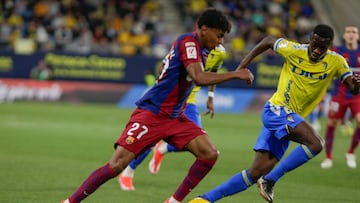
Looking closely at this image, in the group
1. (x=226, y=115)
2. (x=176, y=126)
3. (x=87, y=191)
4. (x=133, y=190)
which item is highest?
(x=176, y=126)

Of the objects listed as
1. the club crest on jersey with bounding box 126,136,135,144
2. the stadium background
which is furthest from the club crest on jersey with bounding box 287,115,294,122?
the stadium background

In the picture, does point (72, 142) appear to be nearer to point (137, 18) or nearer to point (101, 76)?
point (101, 76)

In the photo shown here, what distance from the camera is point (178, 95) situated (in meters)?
7.90

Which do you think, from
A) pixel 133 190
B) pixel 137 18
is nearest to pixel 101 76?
pixel 137 18

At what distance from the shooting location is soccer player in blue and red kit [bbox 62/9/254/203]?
7.53 metres

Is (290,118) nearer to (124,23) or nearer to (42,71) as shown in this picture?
(42,71)

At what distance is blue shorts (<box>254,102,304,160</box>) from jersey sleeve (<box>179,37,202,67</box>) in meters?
1.58

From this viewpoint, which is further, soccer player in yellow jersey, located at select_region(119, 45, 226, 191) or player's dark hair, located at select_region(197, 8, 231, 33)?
soccer player in yellow jersey, located at select_region(119, 45, 226, 191)

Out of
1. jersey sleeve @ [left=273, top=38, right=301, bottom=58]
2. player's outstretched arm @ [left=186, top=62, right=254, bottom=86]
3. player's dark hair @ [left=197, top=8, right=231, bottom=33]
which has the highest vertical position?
player's dark hair @ [left=197, top=8, right=231, bottom=33]

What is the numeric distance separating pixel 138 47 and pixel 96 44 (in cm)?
159

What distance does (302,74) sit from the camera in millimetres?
8898

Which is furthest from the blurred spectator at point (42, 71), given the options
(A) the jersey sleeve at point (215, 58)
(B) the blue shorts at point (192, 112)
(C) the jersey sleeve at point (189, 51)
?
(C) the jersey sleeve at point (189, 51)

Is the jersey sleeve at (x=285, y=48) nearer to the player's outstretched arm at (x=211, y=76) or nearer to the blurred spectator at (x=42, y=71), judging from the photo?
the player's outstretched arm at (x=211, y=76)

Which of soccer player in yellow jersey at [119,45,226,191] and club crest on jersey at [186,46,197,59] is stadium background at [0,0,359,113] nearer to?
soccer player in yellow jersey at [119,45,226,191]
